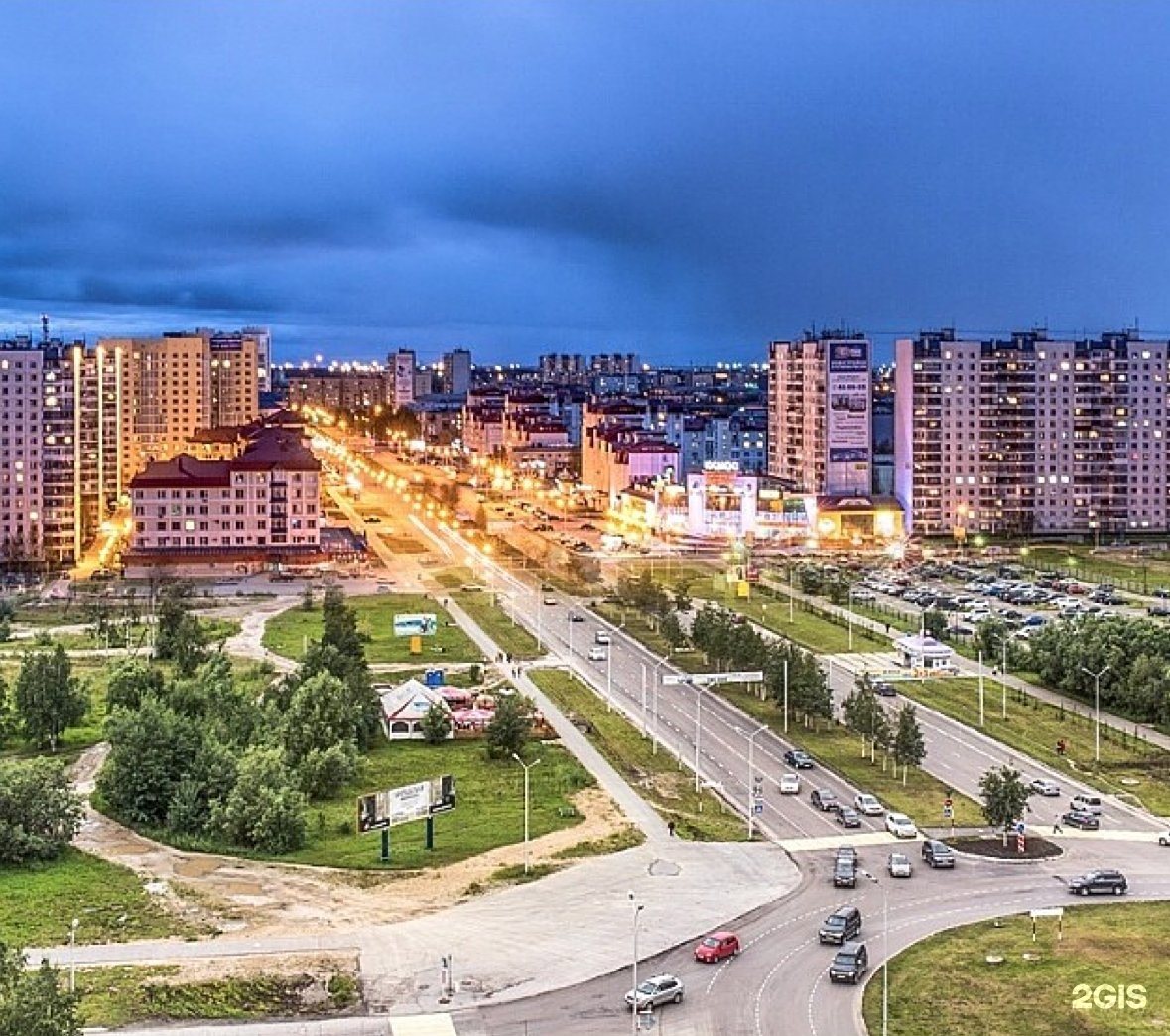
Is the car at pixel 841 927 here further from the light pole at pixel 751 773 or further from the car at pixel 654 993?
the light pole at pixel 751 773

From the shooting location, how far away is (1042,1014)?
21.4 meters

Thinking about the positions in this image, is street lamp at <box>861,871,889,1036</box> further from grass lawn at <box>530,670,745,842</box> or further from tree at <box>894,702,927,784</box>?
tree at <box>894,702,927,784</box>

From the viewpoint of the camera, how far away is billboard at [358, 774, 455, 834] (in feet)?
94.4

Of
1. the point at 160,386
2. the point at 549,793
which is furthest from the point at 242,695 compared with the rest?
the point at 160,386

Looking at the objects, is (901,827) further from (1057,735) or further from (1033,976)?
(1057,735)

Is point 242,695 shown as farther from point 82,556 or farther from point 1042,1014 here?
point 82,556

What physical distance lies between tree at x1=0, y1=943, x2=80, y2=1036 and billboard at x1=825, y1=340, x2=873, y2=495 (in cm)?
7839

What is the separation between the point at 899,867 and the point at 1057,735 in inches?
561

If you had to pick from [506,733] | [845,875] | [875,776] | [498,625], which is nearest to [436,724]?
[506,733]

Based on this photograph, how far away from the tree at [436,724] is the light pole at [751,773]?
7.86 metres

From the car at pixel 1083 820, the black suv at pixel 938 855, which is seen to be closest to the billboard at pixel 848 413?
the car at pixel 1083 820

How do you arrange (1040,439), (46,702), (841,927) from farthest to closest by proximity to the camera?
(1040,439), (46,702), (841,927)

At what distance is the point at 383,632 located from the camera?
57.5m

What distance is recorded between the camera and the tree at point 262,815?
2947 cm
